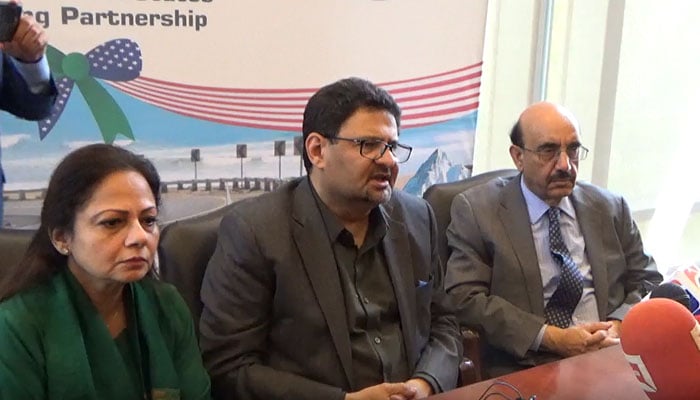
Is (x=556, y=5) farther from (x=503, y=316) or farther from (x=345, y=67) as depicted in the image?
(x=503, y=316)

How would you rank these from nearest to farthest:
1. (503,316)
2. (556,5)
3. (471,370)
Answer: (471,370) < (503,316) < (556,5)

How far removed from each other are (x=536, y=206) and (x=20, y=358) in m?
1.70

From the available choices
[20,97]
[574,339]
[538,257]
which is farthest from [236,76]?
[574,339]

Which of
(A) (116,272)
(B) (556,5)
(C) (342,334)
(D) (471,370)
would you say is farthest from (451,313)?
(B) (556,5)

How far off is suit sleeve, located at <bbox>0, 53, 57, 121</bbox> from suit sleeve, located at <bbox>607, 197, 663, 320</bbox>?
73.9 inches

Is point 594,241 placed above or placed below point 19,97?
below

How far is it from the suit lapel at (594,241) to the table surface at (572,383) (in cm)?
64

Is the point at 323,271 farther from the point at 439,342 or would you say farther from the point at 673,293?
the point at 673,293

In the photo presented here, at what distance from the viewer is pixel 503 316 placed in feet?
8.20

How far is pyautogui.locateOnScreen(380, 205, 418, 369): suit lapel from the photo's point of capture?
7.09ft

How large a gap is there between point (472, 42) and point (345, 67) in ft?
2.04

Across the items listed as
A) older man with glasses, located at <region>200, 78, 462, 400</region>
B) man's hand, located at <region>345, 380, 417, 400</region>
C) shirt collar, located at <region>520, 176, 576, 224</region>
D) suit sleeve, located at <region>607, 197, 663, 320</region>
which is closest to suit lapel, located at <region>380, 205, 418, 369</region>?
older man with glasses, located at <region>200, 78, 462, 400</region>

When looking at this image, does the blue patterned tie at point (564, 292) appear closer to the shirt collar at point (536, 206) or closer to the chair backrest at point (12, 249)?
the shirt collar at point (536, 206)

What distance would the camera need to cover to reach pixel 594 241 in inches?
106
